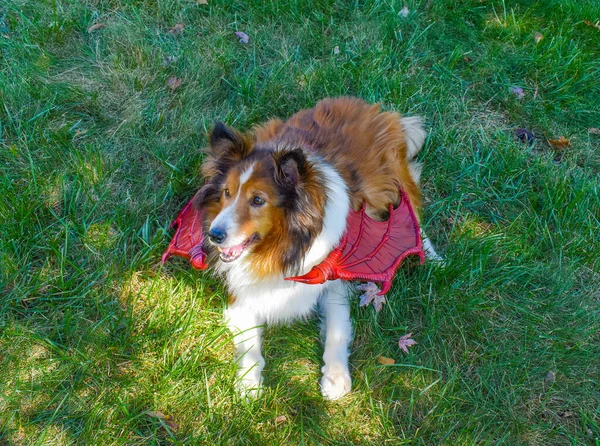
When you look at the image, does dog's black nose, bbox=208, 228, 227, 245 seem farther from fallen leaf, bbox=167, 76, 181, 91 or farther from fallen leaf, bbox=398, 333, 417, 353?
fallen leaf, bbox=167, 76, 181, 91

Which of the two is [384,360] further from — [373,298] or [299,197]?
[299,197]

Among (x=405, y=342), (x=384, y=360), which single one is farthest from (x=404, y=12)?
(x=384, y=360)

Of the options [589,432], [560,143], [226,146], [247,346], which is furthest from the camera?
[560,143]

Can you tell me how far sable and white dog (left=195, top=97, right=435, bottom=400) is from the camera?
2412 mm

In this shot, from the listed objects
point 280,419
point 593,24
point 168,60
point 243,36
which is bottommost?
point 280,419

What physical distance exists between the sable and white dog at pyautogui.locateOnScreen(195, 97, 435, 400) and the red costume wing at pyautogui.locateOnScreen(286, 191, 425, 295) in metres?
0.08

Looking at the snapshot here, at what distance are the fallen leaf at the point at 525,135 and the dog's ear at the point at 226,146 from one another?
2.55 metres

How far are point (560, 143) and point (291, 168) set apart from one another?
284cm

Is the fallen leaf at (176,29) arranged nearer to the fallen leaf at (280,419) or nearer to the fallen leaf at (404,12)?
the fallen leaf at (404,12)

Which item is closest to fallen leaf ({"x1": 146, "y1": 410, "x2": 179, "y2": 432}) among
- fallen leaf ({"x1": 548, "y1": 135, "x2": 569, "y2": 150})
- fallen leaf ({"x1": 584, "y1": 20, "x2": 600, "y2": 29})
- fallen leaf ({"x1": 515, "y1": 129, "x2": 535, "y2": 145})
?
fallen leaf ({"x1": 515, "y1": 129, "x2": 535, "y2": 145})

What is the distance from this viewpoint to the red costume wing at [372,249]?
2.70 m

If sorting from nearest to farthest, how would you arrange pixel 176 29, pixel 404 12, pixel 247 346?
pixel 247 346
pixel 176 29
pixel 404 12

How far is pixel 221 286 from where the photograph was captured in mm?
3051

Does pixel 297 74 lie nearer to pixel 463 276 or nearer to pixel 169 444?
pixel 463 276
